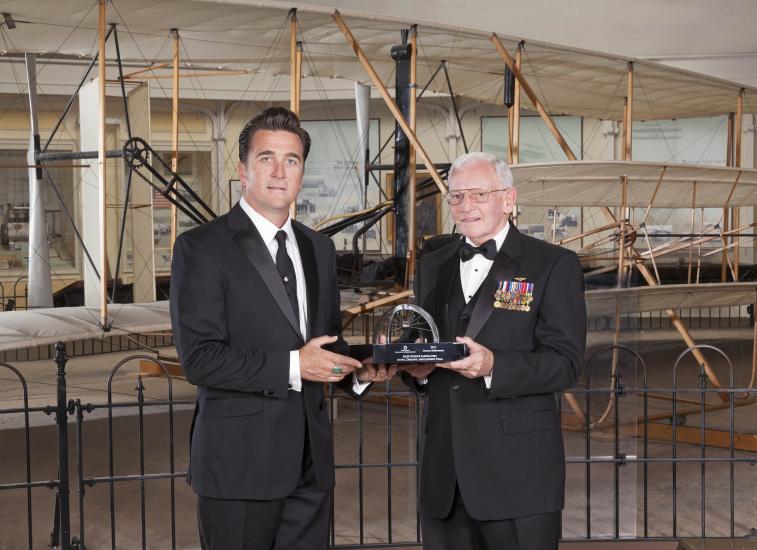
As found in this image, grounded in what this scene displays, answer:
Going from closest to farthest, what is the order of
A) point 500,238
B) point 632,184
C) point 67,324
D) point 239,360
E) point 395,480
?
point 239,360, point 500,238, point 395,480, point 67,324, point 632,184

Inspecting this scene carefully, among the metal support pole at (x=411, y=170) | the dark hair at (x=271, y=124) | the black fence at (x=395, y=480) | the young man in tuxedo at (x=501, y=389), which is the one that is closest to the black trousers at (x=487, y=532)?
the young man in tuxedo at (x=501, y=389)

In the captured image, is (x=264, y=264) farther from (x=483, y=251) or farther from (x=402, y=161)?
(x=402, y=161)

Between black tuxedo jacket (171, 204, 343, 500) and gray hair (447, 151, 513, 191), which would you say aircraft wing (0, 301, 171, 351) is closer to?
black tuxedo jacket (171, 204, 343, 500)

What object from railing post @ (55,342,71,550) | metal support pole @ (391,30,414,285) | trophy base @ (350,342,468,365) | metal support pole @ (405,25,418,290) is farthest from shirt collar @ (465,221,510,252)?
metal support pole @ (391,30,414,285)

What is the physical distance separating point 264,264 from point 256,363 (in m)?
0.21

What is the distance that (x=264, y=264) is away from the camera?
185 centimetres

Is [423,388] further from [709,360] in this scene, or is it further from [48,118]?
[48,118]

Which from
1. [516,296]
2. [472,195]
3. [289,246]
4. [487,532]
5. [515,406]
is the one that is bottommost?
[487,532]

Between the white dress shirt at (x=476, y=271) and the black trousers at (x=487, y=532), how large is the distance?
1.42 ft

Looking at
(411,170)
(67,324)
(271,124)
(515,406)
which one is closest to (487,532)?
(515,406)

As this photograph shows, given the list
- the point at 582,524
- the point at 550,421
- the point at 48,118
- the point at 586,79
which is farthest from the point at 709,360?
the point at 48,118

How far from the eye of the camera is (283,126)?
1854mm

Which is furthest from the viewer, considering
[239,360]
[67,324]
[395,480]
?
[67,324]

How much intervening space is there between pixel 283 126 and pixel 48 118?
12.6 metres
